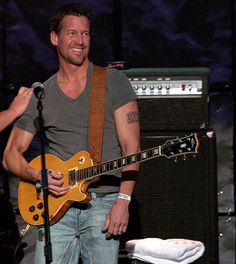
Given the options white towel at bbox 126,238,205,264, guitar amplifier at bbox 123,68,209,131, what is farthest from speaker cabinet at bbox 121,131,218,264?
white towel at bbox 126,238,205,264

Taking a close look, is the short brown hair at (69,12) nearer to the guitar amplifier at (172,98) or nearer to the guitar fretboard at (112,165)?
the guitar fretboard at (112,165)

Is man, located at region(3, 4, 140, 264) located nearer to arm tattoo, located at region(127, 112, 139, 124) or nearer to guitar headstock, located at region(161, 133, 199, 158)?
arm tattoo, located at region(127, 112, 139, 124)

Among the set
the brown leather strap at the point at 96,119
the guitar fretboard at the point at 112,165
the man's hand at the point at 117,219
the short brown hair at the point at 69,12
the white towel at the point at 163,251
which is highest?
the short brown hair at the point at 69,12

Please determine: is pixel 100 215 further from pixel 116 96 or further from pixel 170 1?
pixel 170 1

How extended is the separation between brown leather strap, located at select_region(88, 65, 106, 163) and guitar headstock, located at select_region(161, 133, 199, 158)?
1.15ft

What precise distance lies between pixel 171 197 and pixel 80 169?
116cm

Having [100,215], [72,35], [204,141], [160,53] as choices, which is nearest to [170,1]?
[160,53]

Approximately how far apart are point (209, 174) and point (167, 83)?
65cm

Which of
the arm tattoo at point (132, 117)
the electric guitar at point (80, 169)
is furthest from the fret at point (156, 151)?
the arm tattoo at point (132, 117)

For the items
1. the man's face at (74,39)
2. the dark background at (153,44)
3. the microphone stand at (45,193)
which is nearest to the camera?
the microphone stand at (45,193)

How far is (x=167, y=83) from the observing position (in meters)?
4.97

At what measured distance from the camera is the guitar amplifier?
16.2 feet

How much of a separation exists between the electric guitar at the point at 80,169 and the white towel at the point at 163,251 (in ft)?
2.37

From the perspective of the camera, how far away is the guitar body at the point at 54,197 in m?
3.88
